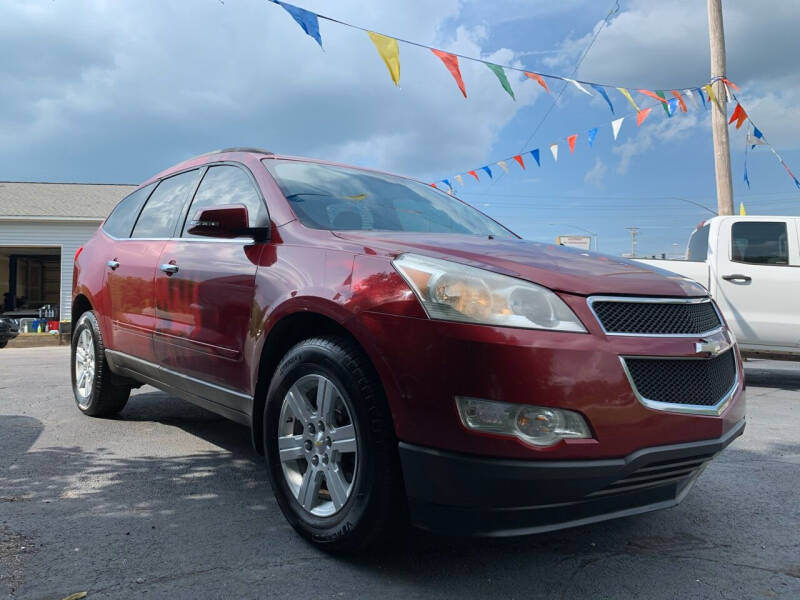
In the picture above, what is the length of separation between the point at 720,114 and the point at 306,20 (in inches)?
319

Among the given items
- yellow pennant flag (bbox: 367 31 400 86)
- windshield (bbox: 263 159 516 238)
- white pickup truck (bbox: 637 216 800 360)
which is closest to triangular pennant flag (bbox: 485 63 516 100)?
yellow pennant flag (bbox: 367 31 400 86)

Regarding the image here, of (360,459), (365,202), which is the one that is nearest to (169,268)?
(365,202)

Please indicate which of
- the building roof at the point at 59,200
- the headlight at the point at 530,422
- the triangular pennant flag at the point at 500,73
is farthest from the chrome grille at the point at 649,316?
the building roof at the point at 59,200

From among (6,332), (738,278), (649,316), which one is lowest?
(6,332)

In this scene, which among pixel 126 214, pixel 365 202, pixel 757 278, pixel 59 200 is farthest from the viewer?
pixel 59 200

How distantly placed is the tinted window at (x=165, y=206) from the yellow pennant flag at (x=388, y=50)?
176 inches

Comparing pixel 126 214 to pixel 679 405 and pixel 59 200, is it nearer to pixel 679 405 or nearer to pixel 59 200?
pixel 679 405

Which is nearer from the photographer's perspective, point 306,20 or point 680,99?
point 306,20

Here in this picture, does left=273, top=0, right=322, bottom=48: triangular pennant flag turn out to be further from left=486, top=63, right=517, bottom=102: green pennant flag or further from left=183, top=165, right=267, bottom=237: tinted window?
left=183, top=165, right=267, bottom=237: tinted window

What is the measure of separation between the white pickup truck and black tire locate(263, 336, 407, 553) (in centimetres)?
557

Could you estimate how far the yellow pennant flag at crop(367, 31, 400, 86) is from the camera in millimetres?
7934

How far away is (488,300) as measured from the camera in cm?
207

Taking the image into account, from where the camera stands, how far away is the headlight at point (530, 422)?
196 cm

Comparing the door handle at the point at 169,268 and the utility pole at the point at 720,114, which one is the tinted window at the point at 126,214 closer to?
the door handle at the point at 169,268
